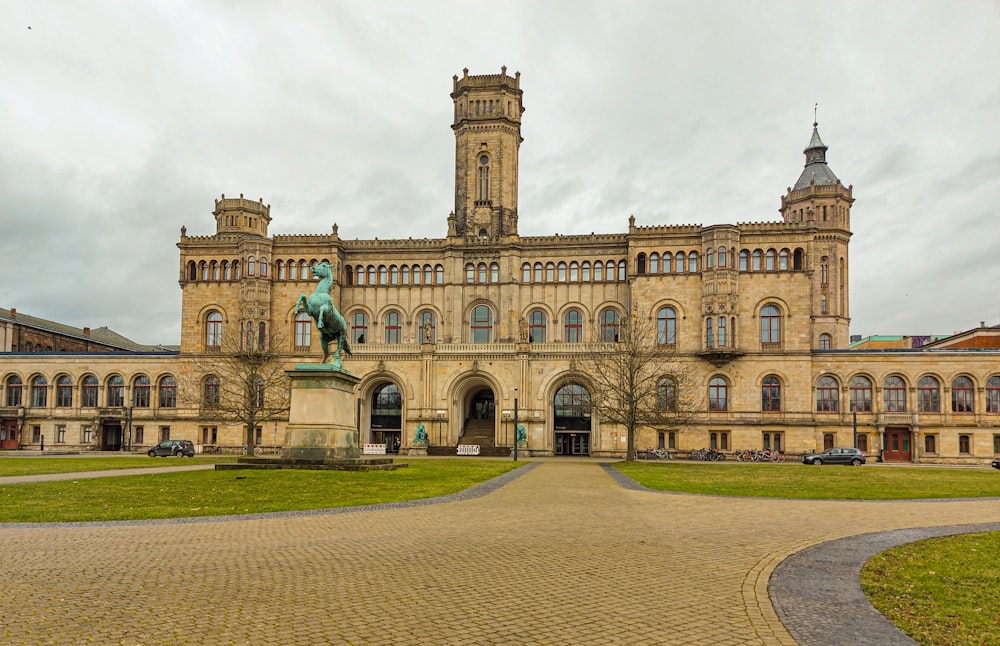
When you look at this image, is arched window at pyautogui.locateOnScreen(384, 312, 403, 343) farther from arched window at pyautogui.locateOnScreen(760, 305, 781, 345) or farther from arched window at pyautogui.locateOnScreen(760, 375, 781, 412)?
arched window at pyautogui.locateOnScreen(760, 375, 781, 412)

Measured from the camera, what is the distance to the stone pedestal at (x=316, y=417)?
1296 inches

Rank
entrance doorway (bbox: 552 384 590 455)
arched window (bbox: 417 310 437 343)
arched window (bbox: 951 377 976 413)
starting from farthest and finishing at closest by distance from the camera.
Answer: arched window (bbox: 417 310 437 343) < entrance doorway (bbox: 552 384 590 455) < arched window (bbox: 951 377 976 413)

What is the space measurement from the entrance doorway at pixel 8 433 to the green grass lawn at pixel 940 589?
79.7 m

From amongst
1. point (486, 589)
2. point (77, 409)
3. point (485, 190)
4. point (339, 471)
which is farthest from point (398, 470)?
point (77, 409)

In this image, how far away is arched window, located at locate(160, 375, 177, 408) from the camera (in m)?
74.1

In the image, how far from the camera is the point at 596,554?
46.1ft

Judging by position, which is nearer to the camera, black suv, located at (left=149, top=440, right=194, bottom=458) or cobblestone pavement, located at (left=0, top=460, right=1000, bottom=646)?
cobblestone pavement, located at (left=0, top=460, right=1000, bottom=646)

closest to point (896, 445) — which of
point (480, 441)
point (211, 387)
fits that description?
point (480, 441)

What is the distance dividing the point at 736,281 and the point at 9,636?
65302mm

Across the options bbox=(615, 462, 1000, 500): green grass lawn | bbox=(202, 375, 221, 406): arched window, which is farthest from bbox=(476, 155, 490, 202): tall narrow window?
bbox=(615, 462, 1000, 500): green grass lawn

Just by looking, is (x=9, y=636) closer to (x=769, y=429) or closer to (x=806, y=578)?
(x=806, y=578)

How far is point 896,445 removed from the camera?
214 ft

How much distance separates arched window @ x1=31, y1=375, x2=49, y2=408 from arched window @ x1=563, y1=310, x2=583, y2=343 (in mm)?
49900

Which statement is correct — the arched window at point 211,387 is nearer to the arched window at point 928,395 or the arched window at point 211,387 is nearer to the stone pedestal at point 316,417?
the stone pedestal at point 316,417
